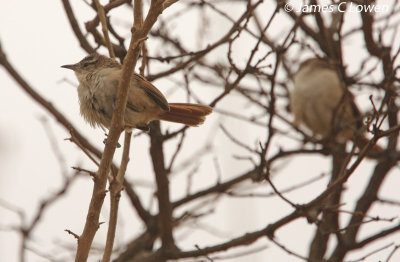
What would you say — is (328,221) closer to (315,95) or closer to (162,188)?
(162,188)

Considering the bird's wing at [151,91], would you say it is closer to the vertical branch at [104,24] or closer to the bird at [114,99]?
the bird at [114,99]

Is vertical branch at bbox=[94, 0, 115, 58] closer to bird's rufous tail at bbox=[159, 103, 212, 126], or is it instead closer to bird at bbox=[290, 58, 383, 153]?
bird's rufous tail at bbox=[159, 103, 212, 126]

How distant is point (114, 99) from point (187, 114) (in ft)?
1.95

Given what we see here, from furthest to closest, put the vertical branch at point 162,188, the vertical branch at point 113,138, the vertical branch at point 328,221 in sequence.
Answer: the vertical branch at point 328,221
the vertical branch at point 162,188
the vertical branch at point 113,138

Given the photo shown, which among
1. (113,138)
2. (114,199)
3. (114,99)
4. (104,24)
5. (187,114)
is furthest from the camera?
(187,114)

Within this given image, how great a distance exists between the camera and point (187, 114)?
3.83 metres

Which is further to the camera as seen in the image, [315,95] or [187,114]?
[315,95]

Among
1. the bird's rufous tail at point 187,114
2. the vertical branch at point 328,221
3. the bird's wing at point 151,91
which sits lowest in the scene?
the vertical branch at point 328,221

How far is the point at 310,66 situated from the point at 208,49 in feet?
9.45

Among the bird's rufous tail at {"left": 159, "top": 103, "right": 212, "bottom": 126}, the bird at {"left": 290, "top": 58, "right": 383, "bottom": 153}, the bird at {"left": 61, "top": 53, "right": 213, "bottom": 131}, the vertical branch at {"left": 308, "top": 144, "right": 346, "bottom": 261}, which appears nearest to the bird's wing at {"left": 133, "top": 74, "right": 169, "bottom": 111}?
the bird at {"left": 61, "top": 53, "right": 213, "bottom": 131}

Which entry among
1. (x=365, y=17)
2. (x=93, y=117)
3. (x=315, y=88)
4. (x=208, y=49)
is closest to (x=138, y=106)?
(x=93, y=117)

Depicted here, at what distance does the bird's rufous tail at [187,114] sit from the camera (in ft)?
12.5

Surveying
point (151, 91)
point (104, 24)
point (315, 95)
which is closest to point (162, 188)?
point (151, 91)

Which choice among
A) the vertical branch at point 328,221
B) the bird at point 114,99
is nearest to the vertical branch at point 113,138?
the bird at point 114,99
